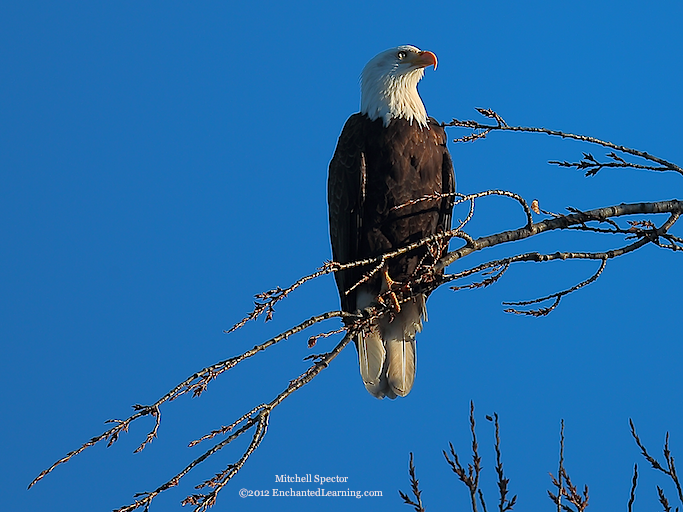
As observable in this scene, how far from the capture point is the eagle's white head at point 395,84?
15.4 feet

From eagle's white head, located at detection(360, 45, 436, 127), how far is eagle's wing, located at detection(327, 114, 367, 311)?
5.5 inches

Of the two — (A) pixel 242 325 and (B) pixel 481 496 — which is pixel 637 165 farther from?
(A) pixel 242 325

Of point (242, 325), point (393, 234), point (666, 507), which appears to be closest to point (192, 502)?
point (242, 325)

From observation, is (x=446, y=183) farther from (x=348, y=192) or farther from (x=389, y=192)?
(x=348, y=192)

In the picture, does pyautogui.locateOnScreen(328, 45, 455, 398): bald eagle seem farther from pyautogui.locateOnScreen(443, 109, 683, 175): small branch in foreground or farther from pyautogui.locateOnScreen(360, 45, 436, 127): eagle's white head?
pyautogui.locateOnScreen(443, 109, 683, 175): small branch in foreground

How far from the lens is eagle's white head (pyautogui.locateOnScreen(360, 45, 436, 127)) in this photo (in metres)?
4.68

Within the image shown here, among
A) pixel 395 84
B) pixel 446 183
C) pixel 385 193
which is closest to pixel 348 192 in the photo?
pixel 385 193

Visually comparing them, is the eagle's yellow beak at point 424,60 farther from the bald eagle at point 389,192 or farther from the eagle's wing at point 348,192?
the eagle's wing at point 348,192

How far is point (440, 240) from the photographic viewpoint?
3121 millimetres

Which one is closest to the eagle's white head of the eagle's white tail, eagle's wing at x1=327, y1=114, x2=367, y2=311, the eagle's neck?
the eagle's neck

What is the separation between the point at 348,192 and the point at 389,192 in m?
0.26

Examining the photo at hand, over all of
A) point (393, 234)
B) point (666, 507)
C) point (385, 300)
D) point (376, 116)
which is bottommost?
point (666, 507)

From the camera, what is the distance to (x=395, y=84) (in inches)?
189

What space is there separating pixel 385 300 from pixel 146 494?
1.83 meters
